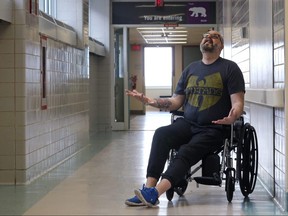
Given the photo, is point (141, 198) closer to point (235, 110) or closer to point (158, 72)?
point (235, 110)

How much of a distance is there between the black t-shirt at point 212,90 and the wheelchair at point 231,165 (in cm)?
18

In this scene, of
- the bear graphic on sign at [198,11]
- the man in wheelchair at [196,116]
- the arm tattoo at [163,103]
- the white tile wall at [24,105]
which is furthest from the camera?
the bear graphic on sign at [198,11]

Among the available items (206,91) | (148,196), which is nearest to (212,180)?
(148,196)

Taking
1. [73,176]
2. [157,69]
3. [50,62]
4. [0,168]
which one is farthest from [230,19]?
[157,69]

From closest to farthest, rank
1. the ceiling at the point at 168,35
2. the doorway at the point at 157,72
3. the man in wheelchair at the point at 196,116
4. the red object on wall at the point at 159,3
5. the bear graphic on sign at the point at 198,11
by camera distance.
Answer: the man in wheelchair at the point at 196,116, the red object on wall at the point at 159,3, the bear graphic on sign at the point at 198,11, the ceiling at the point at 168,35, the doorway at the point at 157,72

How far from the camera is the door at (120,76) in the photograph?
38.8ft

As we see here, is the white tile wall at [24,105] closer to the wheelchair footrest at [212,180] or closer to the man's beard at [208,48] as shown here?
the man's beard at [208,48]

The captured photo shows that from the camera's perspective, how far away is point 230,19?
854 centimetres

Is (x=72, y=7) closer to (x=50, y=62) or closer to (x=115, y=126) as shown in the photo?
(x=50, y=62)

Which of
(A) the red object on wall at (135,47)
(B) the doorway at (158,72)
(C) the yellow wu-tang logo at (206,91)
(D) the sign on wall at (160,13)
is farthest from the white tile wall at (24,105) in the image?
(B) the doorway at (158,72)

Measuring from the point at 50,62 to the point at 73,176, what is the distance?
52.5 inches

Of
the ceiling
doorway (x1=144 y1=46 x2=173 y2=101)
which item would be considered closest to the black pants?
the ceiling

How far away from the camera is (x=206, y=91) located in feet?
14.2

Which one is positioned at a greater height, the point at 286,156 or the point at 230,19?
the point at 230,19
